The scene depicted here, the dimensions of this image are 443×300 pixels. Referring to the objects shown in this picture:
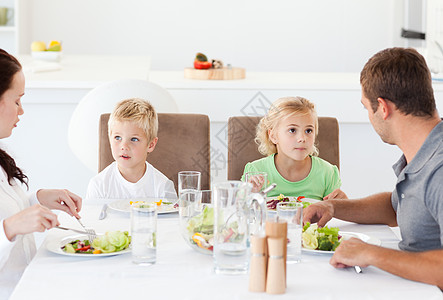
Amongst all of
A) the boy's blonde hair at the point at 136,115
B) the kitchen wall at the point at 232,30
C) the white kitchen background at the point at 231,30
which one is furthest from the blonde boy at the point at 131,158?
the kitchen wall at the point at 232,30

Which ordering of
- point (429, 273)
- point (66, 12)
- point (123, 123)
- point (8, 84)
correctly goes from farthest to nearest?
point (66, 12)
point (123, 123)
point (8, 84)
point (429, 273)

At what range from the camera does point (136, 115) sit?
2.22 metres

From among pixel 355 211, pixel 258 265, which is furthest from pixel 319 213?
pixel 258 265

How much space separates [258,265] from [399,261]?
11.7 inches

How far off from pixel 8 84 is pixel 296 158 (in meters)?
1.11

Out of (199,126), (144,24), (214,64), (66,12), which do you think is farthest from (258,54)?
(199,126)

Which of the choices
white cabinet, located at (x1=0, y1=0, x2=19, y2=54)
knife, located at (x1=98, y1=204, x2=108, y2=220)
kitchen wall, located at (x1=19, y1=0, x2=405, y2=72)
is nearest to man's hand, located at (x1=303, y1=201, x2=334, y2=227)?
knife, located at (x1=98, y1=204, x2=108, y2=220)

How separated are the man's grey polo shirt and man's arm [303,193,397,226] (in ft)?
0.64

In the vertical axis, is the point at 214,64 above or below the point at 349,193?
above

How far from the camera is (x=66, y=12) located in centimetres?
616

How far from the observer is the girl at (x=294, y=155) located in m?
2.37

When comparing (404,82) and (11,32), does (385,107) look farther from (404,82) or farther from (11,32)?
(11,32)

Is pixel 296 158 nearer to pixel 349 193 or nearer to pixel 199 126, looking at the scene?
pixel 199 126

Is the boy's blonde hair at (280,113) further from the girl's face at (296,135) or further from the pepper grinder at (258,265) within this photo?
the pepper grinder at (258,265)
